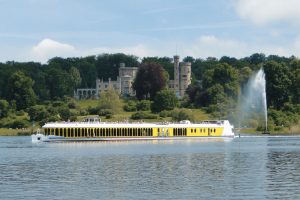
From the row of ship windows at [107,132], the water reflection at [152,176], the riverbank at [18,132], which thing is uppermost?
the row of ship windows at [107,132]

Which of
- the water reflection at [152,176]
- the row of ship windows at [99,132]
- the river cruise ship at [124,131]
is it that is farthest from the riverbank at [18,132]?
the water reflection at [152,176]

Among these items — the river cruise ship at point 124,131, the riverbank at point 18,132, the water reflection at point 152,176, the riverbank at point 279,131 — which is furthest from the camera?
the riverbank at point 18,132

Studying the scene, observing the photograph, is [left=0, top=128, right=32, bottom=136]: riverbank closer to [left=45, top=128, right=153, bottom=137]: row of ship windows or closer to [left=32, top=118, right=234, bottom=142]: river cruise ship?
[left=32, top=118, right=234, bottom=142]: river cruise ship

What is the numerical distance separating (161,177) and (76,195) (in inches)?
480

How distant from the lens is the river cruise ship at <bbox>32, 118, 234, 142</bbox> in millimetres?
140000

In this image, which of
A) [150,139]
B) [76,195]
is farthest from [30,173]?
[150,139]

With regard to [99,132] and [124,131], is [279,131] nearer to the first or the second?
[124,131]

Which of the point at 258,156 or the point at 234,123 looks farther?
the point at 234,123

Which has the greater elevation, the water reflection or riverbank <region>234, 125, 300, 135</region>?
riverbank <region>234, 125, 300, 135</region>

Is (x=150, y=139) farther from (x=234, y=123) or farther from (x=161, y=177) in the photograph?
(x=161, y=177)

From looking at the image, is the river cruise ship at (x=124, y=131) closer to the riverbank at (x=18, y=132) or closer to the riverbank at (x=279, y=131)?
the riverbank at (x=279, y=131)

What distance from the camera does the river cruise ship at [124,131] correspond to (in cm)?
14000

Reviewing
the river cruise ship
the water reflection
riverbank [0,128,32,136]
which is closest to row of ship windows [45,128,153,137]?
the river cruise ship

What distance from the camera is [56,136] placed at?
139 m
